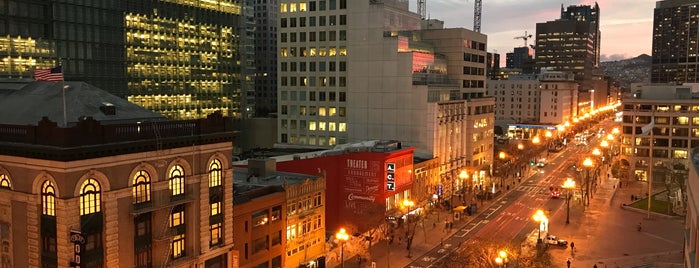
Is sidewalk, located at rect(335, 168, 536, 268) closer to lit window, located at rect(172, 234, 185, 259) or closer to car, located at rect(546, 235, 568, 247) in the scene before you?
car, located at rect(546, 235, 568, 247)

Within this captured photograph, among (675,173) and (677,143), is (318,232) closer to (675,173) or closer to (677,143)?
(675,173)

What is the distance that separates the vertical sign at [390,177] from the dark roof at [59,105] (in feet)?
132

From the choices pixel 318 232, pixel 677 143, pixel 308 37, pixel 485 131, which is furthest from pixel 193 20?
pixel 677 143

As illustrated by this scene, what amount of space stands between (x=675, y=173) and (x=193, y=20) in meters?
110

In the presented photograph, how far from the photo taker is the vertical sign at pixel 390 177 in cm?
8731

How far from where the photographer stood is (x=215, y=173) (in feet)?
175

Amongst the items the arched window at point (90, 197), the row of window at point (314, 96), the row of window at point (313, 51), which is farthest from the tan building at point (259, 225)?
the row of window at point (313, 51)

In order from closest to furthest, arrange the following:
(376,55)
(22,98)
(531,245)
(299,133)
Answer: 1. (22,98)
2. (531,245)
3. (376,55)
4. (299,133)

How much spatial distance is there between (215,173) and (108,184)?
35.2 feet

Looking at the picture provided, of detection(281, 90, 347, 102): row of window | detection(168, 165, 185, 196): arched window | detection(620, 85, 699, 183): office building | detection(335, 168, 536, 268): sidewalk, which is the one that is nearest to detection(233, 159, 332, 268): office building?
detection(335, 168, 536, 268): sidewalk

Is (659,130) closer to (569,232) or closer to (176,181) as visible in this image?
(569,232)

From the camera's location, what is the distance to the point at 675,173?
11875 centimetres

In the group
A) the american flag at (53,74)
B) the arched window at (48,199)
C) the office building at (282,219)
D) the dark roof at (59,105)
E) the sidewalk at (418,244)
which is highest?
the american flag at (53,74)

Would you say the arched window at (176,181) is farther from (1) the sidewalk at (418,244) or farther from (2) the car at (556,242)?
(2) the car at (556,242)
